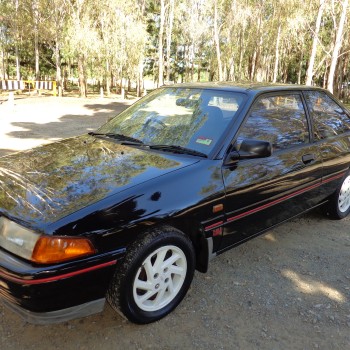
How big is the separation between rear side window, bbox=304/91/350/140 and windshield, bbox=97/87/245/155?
113 cm

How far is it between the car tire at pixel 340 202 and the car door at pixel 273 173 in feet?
1.93

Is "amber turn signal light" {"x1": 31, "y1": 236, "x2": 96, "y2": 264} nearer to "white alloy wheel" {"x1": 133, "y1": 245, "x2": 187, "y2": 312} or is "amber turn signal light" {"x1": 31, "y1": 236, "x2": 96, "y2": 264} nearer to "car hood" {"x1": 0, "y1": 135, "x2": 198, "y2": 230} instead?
"car hood" {"x1": 0, "y1": 135, "x2": 198, "y2": 230}

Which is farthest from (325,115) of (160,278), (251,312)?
(160,278)

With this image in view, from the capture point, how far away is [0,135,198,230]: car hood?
7.32 ft

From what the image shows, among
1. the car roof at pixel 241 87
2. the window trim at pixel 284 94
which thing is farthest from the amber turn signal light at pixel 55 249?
the car roof at pixel 241 87

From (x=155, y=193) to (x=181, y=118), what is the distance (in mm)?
1095

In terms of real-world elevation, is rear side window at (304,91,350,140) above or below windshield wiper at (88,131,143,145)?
above

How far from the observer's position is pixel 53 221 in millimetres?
2104

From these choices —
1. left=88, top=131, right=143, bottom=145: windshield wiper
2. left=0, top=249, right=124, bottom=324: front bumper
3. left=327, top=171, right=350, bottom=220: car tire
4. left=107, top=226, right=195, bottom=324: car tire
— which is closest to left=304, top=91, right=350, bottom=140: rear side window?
left=327, top=171, right=350, bottom=220: car tire

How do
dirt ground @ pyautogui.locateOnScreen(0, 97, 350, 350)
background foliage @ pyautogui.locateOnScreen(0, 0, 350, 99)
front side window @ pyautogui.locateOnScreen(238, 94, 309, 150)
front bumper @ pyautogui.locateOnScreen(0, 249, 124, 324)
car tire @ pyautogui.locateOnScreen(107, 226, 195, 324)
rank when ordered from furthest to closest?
background foliage @ pyautogui.locateOnScreen(0, 0, 350, 99)
front side window @ pyautogui.locateOnScreen(238, 94, 309, 150)
dirt ground @ pyautogui.locateOnScreen(0, 97, 350, 350)
car tire @ pyautogui.locateOnScreen(107, 226, 195, 324)
front bumper @ pyautogui.locateOnScreen(0, 249, 124, 324)

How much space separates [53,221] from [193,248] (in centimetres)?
108

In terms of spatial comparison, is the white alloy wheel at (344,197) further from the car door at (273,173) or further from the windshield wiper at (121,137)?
the windshield wiper at (121,137)

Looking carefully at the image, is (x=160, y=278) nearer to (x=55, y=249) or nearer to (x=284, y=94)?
(x=55, y=249)

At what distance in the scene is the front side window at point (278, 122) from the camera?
320cm
